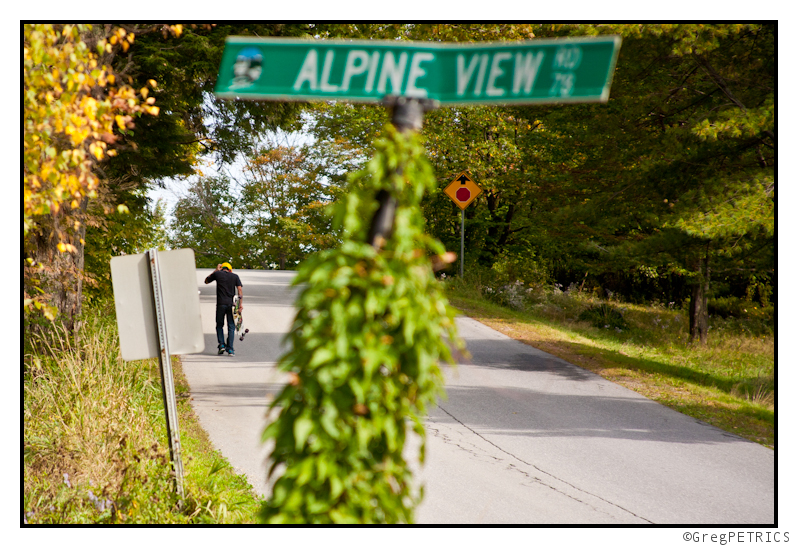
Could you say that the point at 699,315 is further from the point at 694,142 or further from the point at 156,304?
the point at 156,304

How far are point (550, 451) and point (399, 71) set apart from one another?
5.36m

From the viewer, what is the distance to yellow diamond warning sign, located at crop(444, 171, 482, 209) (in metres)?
16.8

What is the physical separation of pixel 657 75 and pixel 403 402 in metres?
9.58

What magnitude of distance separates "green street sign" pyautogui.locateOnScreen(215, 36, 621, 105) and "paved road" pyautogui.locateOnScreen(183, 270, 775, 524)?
2874 millimetres

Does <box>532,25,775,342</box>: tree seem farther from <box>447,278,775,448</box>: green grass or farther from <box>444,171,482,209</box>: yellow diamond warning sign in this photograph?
<box>444,171,482,209</box>: yellow diamond warning sign

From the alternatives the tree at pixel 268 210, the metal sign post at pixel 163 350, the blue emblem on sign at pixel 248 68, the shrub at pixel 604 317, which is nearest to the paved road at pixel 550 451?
the metal sign post at pixel 163 350

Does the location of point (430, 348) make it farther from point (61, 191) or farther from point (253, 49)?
point (61, 191)

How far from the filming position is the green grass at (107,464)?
391 cm

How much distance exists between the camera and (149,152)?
895 cm

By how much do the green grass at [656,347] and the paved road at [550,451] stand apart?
674mm

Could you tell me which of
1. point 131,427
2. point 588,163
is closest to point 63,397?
point 131,427

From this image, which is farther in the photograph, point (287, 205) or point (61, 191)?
point (287, 205)

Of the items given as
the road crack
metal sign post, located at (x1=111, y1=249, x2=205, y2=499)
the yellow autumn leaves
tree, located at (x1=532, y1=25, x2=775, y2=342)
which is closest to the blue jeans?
the road crack

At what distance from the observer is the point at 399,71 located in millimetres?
2078
